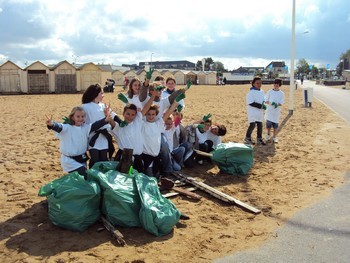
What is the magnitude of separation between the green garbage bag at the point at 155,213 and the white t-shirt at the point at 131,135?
1196 millimetres

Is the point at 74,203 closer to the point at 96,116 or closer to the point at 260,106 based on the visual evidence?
the point at 96,116

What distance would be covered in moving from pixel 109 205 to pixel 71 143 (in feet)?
4.28

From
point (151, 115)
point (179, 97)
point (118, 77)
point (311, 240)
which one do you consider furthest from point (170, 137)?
point (118, 77)

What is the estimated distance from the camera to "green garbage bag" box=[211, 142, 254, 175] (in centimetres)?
715

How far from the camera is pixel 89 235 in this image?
4.46 meters

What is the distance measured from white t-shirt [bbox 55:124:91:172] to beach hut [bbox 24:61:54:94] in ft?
120

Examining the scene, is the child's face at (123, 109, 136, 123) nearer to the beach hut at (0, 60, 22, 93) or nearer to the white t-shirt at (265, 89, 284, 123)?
the white t-shirt at (265, 89, 284, 123)

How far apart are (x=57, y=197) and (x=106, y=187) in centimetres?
57

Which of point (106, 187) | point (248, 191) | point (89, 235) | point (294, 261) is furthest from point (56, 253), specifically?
point (248, 191)

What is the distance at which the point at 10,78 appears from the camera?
3912 cm

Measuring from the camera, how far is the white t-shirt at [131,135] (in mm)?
5871

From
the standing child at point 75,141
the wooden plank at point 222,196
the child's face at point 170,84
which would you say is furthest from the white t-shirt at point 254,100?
the standing child at point 75,141

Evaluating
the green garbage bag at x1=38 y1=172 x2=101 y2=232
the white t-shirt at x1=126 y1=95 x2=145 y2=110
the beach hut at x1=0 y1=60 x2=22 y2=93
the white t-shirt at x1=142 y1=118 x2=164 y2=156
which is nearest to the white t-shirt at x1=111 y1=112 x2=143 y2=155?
the white t-shirt at x1=142 y1=118 x2=164 y2=156

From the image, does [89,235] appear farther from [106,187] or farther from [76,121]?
[76,121]
